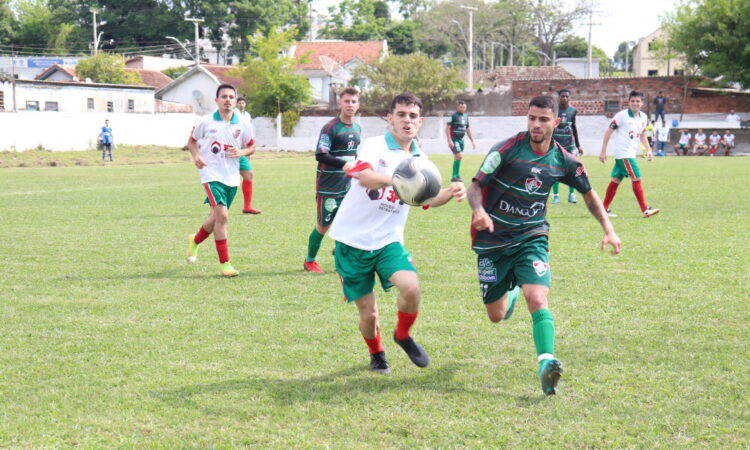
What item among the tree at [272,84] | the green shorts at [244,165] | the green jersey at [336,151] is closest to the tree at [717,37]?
the tree at [272,84]

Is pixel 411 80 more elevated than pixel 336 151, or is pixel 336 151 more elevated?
pixel 411 80

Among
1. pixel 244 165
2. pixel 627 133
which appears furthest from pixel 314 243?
pixel 627 133

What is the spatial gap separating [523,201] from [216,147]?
448 cm

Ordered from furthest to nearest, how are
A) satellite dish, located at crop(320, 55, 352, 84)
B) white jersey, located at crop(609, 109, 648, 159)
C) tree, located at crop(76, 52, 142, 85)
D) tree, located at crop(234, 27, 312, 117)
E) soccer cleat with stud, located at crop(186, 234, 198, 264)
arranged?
satellite dish, located at crop(320, 55, 352, 84) < tree, located at crop(76, 52, 142, 85) < tree, located at crop(234, 27, 312, 117) < white jersey, located at crop(609, 109, 648, 159) < soccer cleat with stud, located at crop(186, 234, 198, 264)

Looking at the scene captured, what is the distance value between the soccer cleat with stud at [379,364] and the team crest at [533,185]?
4.82 feet

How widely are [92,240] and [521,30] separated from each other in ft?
250

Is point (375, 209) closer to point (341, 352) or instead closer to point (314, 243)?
point (341, 352)

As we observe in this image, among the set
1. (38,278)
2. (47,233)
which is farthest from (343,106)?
(47,233)

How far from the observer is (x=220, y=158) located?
338 inches

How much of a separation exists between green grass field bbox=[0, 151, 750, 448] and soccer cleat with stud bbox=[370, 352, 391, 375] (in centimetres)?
7

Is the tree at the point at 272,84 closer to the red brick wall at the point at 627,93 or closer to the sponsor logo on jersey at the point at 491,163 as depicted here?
→ the red brick wall at the point at 627,93

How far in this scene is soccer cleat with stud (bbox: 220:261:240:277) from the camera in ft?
27.1

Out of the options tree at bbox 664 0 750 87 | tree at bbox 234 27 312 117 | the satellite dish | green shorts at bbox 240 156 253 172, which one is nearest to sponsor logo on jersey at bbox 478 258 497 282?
green shorts at bbox 240 156 253 172

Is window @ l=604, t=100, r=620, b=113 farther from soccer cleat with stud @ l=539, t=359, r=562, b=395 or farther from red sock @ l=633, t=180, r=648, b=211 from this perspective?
soccer cleat with stud @ l=539, t=359, r=562, b=395
